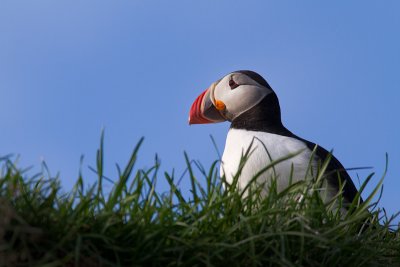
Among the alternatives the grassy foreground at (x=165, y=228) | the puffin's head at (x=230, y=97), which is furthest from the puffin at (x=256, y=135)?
the grassy foreground at (x=165, y=228)

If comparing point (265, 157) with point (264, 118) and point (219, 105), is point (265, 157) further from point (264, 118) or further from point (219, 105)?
point (219, 105)

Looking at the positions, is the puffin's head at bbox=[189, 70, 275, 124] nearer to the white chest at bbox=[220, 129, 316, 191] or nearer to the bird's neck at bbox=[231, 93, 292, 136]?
the bird's neck at bbox=[231, 93, 292, 136]

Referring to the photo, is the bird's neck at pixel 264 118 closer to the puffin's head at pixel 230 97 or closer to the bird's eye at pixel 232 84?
the puffin's head at pixel 230 97

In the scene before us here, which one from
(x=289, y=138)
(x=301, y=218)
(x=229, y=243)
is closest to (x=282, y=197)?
(x=301, y=218)

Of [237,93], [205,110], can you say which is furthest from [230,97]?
[205,110]

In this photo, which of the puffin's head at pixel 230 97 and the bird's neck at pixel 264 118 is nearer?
the bird's neck at pixel 264 118

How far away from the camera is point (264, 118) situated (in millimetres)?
5059

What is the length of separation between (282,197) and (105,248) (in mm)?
915

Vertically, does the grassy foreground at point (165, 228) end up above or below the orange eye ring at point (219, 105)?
below

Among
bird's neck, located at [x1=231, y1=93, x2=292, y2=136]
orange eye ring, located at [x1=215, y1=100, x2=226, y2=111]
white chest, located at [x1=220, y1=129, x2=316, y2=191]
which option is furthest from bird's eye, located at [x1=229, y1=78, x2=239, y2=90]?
white chest, located at [x1=220, y1=129, x2=316, y2=191]

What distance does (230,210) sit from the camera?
3.14 meters

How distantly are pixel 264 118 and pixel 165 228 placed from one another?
230cm

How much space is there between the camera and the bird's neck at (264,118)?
498cm

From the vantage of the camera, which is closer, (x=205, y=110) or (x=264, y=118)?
(x=264, y=118)
